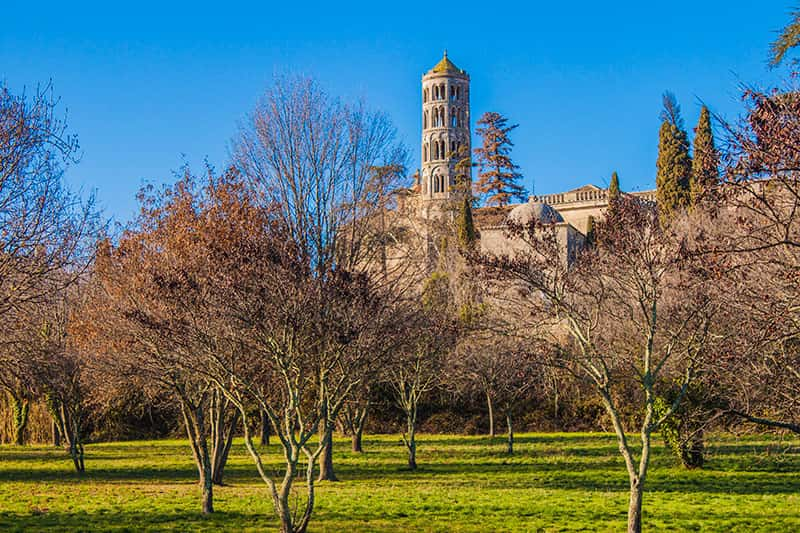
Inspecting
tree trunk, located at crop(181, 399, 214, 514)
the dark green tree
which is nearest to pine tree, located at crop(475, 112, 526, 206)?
the dark green tree

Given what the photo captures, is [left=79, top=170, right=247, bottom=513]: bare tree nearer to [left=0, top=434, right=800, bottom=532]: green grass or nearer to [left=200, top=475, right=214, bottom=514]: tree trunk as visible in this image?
[left=200, top=475, right=214, bottom=514]: tree trunk

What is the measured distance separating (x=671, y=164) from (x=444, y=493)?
35499 mm

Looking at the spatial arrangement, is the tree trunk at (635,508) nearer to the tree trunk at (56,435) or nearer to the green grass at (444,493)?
the green grass at (444,493)

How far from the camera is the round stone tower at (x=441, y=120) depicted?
308 ft

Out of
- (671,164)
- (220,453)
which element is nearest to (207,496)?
(220,453)

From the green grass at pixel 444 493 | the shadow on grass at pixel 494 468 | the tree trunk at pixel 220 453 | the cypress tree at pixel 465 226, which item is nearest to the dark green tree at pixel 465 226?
the cypress tree at pixel 465 226

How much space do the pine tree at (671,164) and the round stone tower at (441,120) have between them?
4195cm

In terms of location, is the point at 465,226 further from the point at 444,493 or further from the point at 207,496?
the point at 207,496

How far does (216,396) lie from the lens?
1984 cm

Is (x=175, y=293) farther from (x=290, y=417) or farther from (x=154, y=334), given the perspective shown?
(x=290, y=417)

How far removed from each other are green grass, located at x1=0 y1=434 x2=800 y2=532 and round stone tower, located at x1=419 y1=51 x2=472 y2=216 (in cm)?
6445

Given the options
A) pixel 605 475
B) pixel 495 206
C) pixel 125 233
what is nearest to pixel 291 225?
pixel 125 233

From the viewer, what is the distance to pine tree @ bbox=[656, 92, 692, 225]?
161 feet

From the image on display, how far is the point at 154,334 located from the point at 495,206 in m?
58.0
